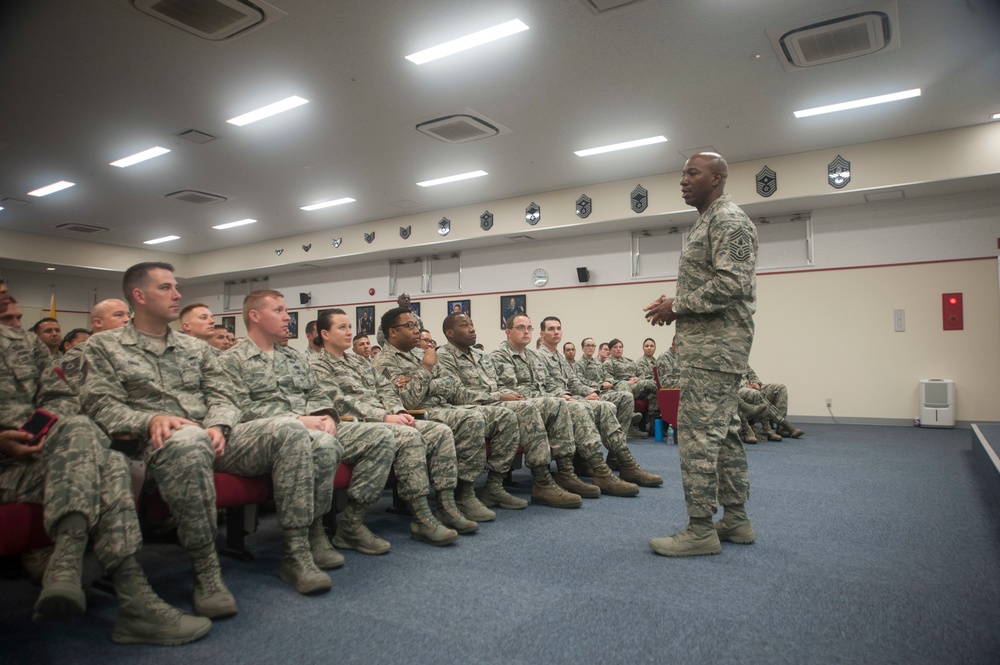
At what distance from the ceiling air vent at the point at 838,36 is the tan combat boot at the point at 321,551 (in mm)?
4944

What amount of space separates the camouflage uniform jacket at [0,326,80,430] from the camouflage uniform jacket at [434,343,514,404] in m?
2.01

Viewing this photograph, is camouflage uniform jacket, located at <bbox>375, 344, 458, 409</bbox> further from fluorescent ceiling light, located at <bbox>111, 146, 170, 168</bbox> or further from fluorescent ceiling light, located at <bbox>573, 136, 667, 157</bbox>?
fluorescent ceiling light, located at <bbox>111, 146, 170, 168</bbox>

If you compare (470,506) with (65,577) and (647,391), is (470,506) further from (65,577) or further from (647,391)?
(647,391)

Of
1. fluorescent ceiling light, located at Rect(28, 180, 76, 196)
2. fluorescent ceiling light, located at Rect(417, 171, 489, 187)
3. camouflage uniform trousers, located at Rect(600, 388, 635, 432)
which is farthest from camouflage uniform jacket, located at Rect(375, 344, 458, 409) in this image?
fluorescent ceiling light, located at Rect(28, 180, 76, 196)

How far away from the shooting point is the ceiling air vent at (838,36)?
14.9 ft

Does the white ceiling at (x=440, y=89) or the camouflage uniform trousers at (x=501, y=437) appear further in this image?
the white ceiling at (x=440, y=89)

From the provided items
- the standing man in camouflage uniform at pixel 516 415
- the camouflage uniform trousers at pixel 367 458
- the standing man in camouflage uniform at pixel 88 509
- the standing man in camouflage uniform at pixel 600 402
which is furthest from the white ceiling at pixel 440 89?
the standing man in camouflage uniform at pixel 88 509

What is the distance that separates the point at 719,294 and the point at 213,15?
4272 millimetres

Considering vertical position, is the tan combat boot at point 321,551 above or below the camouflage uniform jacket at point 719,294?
below

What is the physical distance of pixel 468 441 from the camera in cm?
330

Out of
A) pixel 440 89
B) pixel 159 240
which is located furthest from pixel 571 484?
pixel 159 240

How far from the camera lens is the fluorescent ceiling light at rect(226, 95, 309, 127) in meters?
6.08

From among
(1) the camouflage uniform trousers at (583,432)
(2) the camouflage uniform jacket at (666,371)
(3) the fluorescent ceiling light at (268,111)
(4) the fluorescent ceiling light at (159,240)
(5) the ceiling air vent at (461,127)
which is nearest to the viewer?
(1) the camouflage uniform trousers at (583,432)

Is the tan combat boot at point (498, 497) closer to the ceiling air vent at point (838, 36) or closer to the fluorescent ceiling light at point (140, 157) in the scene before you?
the ceiling air vent at point (838, 36)
